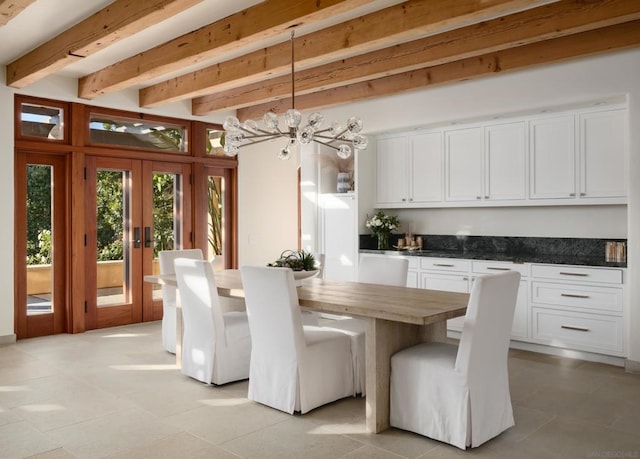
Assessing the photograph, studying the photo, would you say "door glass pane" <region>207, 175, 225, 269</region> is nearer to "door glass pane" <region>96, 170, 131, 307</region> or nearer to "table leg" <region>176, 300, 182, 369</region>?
"door glass pane" <region>96, 170, 131, 307</region>

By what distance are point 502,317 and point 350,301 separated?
88 cm

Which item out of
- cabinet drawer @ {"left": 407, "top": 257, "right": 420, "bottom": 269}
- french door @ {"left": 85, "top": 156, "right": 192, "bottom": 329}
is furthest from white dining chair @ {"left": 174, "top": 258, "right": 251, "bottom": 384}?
french door @ {"left": 85, "top": 156, "right": 192, "bottom": 329}

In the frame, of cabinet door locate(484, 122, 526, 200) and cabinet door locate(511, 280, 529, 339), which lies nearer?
cabinet door locate(511, 280, 529, 339)

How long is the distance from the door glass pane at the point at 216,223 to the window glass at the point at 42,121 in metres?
2.03

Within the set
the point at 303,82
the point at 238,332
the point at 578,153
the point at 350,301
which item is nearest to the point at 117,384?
the point at 238,332

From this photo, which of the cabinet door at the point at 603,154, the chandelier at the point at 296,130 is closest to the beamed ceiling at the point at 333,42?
the chandelier at the point at 296,130

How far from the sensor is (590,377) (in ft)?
13.7

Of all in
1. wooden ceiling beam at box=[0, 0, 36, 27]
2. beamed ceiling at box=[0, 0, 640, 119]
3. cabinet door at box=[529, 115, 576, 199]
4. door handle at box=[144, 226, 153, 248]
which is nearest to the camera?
wooden ceiling beam at box=[0, 0, 36, 27]

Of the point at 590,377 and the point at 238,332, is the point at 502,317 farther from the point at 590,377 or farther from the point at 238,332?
the point at 238,332

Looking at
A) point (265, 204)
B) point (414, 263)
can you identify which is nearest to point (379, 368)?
point (414, 263)

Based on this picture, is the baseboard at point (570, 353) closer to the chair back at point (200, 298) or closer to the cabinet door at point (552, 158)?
the cabinet door at point (552, 158)

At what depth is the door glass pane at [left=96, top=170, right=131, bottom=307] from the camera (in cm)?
612

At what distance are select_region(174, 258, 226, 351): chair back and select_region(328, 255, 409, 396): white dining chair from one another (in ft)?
2.88

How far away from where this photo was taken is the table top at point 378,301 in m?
2.96
